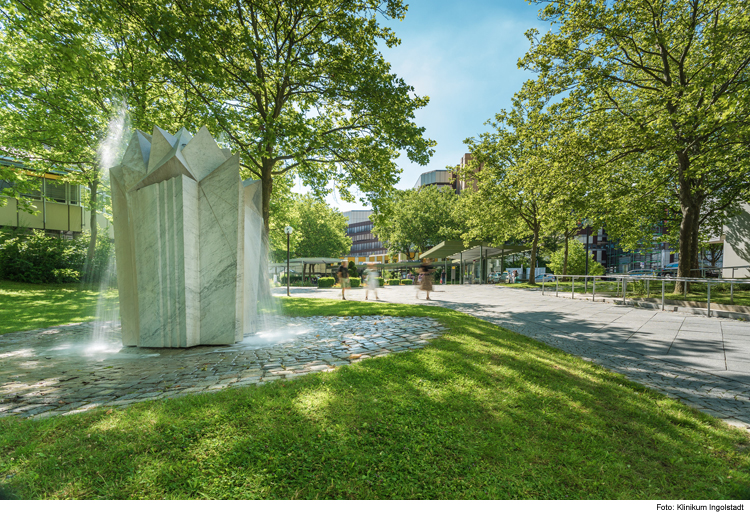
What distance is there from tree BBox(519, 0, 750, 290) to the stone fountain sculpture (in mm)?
15143

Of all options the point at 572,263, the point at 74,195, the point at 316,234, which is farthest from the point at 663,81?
the point at 316,234

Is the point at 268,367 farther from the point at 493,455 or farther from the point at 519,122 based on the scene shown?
the point at 519,122

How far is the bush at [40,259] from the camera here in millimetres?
17469

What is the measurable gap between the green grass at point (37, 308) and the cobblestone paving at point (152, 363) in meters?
1.22

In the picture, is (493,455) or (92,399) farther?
(92,399)

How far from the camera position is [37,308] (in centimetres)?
1079

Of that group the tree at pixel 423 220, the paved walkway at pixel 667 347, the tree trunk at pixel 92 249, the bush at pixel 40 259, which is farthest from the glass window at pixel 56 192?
the tree at pixel 423 220

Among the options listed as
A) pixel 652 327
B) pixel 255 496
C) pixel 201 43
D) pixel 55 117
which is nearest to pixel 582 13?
pixel 652 327

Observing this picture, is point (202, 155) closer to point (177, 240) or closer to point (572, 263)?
point (177, 240)

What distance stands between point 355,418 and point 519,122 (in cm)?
2985

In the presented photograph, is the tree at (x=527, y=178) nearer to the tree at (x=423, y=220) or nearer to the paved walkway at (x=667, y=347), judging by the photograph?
the paved walkway at (x=667, y=347)

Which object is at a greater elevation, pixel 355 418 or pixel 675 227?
pixel 675 227

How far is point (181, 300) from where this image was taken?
219 inches

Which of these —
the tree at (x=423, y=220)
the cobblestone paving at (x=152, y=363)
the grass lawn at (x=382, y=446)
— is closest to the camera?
the grass lawn at (x=382, y=446)
